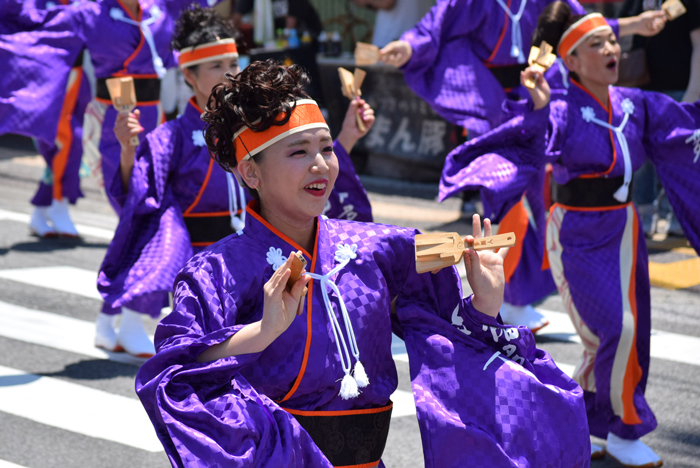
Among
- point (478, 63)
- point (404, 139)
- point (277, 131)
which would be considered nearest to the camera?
point (277, 131)

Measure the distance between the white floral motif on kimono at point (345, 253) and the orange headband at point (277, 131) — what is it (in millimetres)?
310

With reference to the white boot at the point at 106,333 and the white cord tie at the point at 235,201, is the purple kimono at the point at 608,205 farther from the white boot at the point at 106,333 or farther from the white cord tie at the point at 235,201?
the white boot at the point at 106,333

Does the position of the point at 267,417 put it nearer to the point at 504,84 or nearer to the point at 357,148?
the point at 504,84

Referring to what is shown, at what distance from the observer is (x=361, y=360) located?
2457 mm

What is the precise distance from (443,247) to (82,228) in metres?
6.25

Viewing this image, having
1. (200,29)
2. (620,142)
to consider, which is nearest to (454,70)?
(200,29)

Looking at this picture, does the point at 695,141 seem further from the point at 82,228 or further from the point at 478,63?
the point at 82,228

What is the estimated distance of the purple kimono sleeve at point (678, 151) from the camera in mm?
4078

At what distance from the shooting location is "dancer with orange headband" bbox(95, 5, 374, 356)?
4129mm

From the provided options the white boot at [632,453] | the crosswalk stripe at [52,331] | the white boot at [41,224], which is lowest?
the crosswalk stripe at [52,331]

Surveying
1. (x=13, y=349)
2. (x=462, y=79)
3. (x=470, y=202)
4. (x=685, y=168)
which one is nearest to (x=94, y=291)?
(x=13, y=349)

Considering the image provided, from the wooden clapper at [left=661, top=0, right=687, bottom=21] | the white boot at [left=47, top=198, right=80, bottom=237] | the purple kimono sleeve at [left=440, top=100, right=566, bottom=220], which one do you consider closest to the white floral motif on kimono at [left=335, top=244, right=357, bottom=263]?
the purple kimono sleeve at [left=440, top=100, right=566, bottom=220]

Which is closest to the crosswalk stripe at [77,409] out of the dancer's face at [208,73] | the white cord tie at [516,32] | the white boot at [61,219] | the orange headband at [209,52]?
the dancer's face at [208,73]

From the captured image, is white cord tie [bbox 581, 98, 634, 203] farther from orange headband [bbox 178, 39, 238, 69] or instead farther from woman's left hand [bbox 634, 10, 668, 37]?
orange headband [bbox 178, 39, 238, 69]
